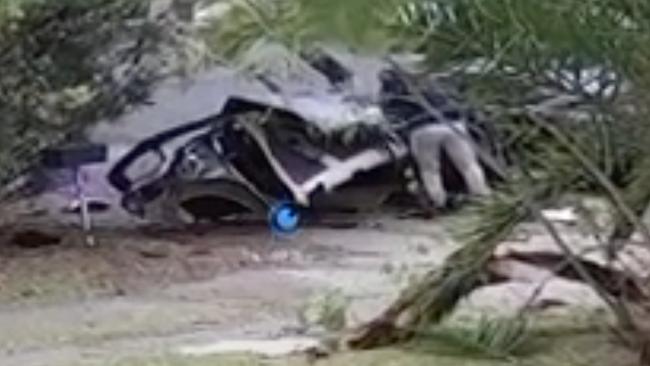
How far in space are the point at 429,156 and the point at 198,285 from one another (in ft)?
12.0

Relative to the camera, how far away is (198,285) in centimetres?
966

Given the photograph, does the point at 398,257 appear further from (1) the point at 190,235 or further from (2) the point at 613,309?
(2) the point at 613,309

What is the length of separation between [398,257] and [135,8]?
90.6 inches

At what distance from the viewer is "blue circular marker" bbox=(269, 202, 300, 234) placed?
39.1 ft

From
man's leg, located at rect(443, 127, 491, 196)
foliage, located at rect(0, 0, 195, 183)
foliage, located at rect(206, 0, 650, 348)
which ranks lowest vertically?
foliage, located at rect(206, 0, 650, 348)

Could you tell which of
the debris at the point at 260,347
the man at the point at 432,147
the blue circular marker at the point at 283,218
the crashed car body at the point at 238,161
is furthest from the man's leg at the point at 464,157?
the debris at the point at 260,347

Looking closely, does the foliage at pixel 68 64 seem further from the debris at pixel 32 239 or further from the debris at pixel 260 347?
the debris at pixel 260 347

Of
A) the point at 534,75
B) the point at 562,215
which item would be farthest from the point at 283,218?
the point at 534,75

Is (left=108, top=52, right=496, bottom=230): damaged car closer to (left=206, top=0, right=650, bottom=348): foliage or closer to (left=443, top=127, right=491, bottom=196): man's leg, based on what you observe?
(left=443, top=127, right=491, bottom=196): man's leg

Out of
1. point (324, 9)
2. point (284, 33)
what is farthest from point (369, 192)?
point (324, 9)

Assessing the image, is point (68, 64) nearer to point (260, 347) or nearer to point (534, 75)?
point (260, 347)

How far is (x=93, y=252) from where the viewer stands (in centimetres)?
1063

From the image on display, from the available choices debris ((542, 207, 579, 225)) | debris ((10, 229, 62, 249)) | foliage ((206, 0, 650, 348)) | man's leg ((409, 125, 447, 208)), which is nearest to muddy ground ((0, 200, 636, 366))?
debris ((10, 229, 62, 249))

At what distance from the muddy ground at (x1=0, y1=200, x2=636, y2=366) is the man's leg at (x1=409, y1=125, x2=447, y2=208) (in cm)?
34
